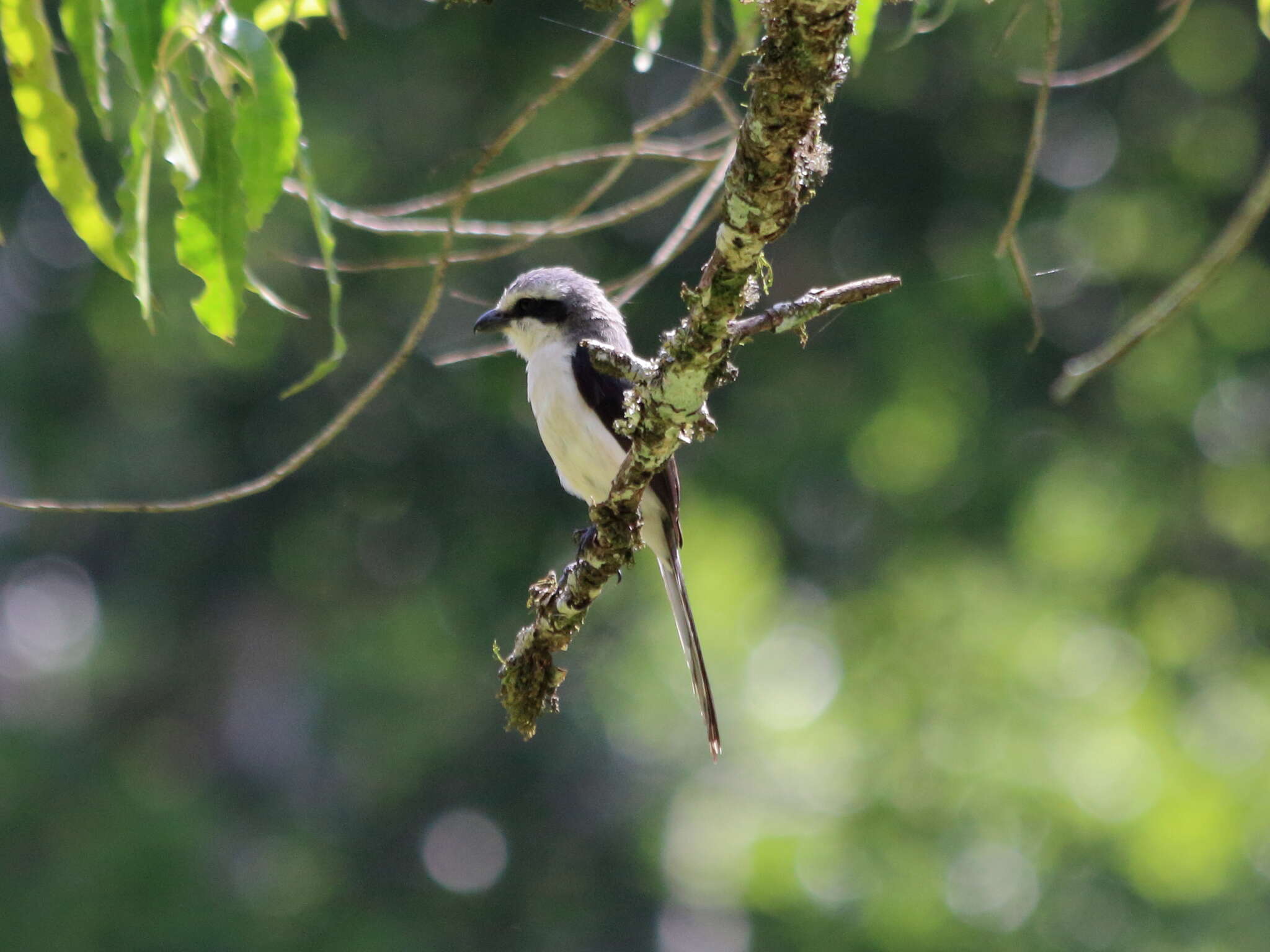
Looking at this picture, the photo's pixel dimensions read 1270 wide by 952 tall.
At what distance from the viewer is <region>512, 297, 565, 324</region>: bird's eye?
6.20m

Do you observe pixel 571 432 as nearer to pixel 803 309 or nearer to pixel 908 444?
pixel 803 309

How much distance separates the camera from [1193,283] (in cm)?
223

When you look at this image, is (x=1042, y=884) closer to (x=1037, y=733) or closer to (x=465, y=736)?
(x=1037, y=733)

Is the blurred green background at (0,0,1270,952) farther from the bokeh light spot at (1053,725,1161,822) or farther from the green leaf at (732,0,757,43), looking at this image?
the green leaf at (732,0,757,43)

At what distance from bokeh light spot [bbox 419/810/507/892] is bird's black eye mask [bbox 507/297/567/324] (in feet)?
29.5

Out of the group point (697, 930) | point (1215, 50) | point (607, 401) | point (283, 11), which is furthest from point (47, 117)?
point (1215, 50)

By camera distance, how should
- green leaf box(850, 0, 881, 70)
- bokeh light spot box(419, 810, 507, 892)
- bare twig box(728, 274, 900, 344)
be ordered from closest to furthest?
bare twig box(728, 274, 900, 344), green leaf box(850, 0, 881, 70), bokeh light spot box(419, 810, 507, 892)

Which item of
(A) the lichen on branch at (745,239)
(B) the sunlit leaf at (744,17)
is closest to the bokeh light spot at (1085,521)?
(B) the sunlit leaf at (744,17)

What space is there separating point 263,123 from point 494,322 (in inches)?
159

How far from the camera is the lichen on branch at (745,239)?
7.21ft

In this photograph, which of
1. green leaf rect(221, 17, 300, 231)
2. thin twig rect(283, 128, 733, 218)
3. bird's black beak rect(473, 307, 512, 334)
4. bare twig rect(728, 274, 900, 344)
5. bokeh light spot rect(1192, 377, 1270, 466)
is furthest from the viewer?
bokeh light spot rect(1192, 377, 1270, 466)

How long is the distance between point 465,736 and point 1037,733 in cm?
566

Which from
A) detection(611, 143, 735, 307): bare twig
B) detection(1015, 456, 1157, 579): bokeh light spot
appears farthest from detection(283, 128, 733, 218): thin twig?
detection(1015, 456, 1157, 579): bokeh light spot

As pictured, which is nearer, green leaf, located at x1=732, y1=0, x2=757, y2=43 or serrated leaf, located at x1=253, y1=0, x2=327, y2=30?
serrated leaf, located at x1=253, y1=0, x2=327, y2=30
